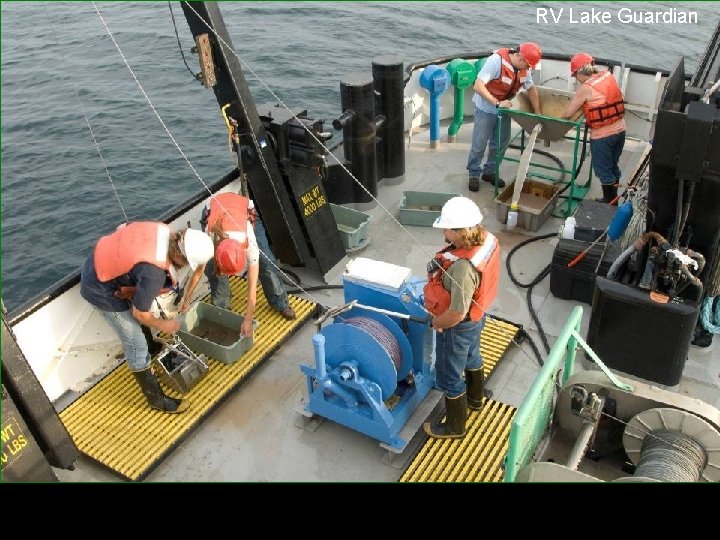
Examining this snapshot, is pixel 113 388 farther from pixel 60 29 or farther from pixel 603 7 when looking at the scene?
pixel 603 7

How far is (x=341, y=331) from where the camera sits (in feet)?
16.7

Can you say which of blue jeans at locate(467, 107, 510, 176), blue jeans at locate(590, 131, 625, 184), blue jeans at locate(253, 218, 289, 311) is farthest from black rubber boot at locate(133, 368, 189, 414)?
blue jeans at locate(590, 131, 625, 184)

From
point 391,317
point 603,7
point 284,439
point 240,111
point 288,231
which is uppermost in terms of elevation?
point 240,111

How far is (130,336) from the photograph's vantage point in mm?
5414

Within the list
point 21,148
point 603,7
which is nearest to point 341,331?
point 21,148

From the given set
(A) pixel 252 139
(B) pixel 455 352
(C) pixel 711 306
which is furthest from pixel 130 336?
(C) pixel 711 306

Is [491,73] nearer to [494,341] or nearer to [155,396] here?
[494,341]

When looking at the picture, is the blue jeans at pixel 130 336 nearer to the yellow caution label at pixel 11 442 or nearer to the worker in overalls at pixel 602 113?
the yellow caution label at pixel 11 442

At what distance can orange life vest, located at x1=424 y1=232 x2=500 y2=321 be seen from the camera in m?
4.53

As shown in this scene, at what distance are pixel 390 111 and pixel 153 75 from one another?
1088cm

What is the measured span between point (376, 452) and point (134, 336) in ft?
Result: 7.17

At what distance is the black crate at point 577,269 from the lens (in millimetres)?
6651

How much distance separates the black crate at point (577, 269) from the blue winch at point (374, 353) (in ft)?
6.76

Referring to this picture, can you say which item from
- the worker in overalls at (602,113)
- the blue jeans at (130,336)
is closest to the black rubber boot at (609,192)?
the worker in overalls at (602,113)
